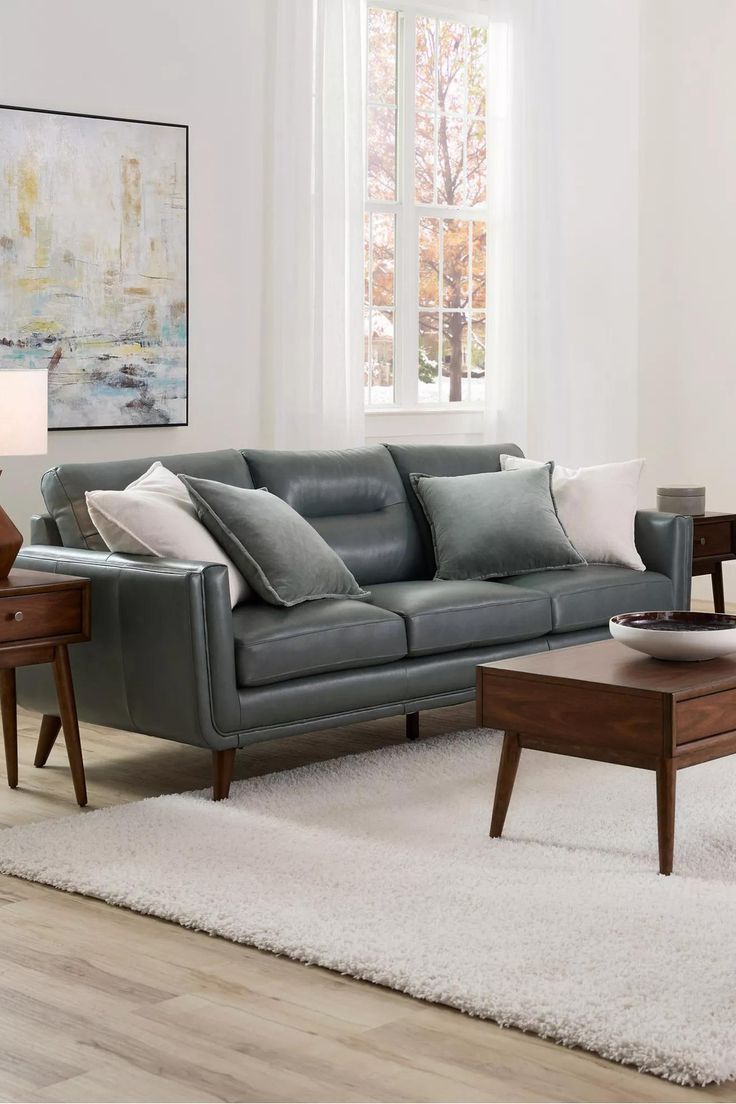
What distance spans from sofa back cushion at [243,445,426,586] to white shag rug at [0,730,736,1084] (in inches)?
31.4

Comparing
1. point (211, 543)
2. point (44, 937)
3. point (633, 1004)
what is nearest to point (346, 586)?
point (211, 543)

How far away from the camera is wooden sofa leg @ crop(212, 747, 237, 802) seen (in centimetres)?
381

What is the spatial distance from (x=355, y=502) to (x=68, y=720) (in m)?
1.45

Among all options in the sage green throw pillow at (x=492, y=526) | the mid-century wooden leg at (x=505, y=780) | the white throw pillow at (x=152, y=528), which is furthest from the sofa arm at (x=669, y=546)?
the mid-century wooden leg at (x=505, y=780)

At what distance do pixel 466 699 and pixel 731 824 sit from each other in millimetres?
1058

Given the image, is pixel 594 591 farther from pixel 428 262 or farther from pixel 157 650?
pixel 428 262

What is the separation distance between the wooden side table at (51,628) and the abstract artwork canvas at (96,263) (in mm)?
1507

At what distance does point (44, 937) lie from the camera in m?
2.90

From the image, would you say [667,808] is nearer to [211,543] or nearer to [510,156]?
[211,543]

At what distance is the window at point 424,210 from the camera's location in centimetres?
668

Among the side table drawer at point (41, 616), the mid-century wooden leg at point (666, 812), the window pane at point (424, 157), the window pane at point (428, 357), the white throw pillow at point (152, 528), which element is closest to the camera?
the mid-century wooden leg at point (666, 812)

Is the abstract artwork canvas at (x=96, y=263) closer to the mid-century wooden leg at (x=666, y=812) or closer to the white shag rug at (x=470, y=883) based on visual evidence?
the white shag rug at (x=470, y=883)

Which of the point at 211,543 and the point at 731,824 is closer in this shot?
the point at 731,824

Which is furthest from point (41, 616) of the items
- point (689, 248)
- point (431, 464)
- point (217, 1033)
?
point (689, 248)
